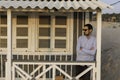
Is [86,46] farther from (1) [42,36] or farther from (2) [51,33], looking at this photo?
(1) [42,36]

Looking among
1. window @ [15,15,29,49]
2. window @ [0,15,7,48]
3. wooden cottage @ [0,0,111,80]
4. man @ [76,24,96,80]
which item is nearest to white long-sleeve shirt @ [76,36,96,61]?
man @ [76,24,96,80]

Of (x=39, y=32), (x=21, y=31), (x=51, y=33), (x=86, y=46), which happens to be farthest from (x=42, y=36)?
(x=86, y=46)

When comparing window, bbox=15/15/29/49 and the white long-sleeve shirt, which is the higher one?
window, bbox=15/15/29/49

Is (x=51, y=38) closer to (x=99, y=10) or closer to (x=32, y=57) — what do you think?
(x=32, y=57)


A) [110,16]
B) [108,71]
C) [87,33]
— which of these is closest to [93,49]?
[87,33]

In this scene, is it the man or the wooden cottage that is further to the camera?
the wooden cottage

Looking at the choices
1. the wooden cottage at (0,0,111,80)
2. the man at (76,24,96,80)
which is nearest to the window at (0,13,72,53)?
the wooden cottage at (0,0,111,80)

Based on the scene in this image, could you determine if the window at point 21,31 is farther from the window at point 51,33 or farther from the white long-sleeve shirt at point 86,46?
the white long-sleeve shirt at point 86,46

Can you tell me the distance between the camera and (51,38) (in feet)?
37.1

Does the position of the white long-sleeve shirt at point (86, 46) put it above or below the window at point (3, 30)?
below

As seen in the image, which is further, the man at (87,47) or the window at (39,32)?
the window at (39,32)

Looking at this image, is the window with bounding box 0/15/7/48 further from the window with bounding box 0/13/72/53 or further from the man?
the man

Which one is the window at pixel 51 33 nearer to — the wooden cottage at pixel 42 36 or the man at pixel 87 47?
the wooden cottage at pixel 42 36

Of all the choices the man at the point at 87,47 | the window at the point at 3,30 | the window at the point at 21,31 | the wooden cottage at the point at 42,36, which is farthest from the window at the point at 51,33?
the man at the point at 87,47
